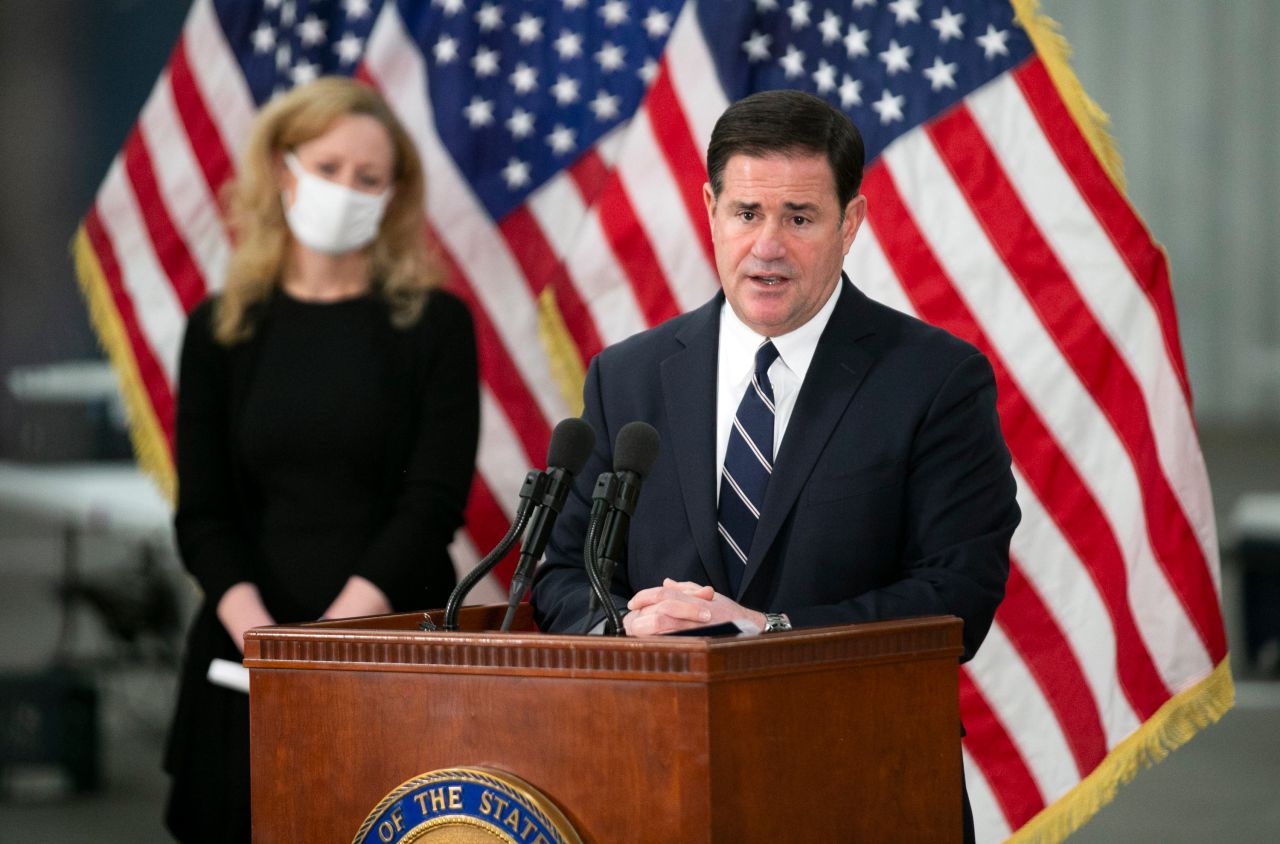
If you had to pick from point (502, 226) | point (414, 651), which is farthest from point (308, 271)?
point (414, 651)

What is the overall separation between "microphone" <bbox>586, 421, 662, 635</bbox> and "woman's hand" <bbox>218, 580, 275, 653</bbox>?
5.54 feet

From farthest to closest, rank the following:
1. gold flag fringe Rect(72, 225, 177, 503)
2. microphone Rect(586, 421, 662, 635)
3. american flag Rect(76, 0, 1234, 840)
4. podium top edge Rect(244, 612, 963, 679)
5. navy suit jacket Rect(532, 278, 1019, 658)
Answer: gold flag fringe Rect(72, 225, 177, 503), american flag Rect(76, 0, 1234, 840), navy suit jacket Rect(532, 278, 1019, 658), microphone Rect(586, 421, 662, 635), podium top edge Rect(244, 612, 963, 679)

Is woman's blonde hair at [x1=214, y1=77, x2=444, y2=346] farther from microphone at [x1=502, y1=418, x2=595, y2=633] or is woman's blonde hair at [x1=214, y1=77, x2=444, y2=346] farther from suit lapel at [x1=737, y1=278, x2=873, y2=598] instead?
microphone at [x1=502, y1=418, x2=595, y2=633]

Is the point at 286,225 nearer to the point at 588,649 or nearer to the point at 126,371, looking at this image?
the point at 126,371

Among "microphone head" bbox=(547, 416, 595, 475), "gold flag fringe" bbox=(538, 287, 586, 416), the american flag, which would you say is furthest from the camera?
"gold flag fringe" bbox=(538, 287, 586, 416)

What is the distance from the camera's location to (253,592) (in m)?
3.13

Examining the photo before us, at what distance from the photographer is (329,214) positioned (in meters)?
3.27

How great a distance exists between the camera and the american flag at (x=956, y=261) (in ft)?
10.4

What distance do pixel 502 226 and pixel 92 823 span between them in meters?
2.12

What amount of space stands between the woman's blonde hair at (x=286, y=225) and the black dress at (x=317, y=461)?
0.17 ft

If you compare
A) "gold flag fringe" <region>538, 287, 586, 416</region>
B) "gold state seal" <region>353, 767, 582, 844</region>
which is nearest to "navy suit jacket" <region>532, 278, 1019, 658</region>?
"gold state seal" <region>353, 767, 582, 844</region>

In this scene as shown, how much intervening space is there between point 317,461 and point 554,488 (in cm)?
165

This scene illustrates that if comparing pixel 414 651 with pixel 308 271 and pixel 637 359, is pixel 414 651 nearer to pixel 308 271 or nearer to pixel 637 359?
pixel 637 359

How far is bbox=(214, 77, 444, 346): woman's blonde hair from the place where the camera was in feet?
10.8
